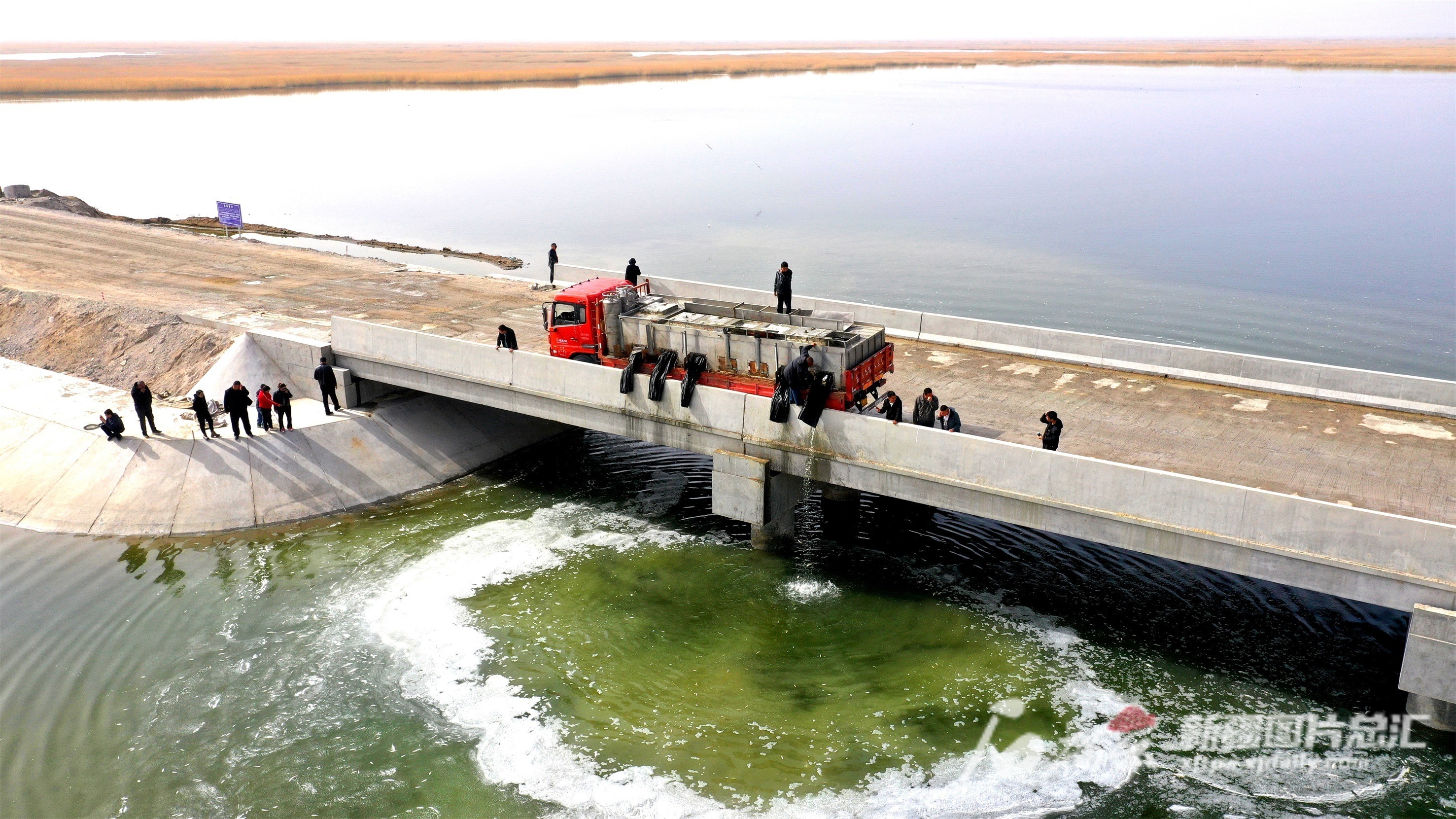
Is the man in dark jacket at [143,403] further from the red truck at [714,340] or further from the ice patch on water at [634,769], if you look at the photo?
the red truck at [714,340]

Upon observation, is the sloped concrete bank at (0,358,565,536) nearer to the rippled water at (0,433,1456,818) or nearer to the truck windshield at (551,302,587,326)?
the rippled water at (0,433,1456,818)

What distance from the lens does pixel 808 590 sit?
2081cm

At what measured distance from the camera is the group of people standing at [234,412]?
23625mm

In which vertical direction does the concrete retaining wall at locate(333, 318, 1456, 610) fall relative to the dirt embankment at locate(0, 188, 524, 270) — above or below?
below

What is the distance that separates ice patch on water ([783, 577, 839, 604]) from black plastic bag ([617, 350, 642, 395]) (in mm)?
5395

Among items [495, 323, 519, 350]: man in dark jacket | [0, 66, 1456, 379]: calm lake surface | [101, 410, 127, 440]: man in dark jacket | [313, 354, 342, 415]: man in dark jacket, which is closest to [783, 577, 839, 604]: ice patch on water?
[495, 323, 519, 350]: man in dark jacket

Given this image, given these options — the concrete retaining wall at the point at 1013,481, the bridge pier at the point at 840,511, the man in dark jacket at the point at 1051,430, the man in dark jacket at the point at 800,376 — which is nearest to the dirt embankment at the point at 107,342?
the concrete retaining wall at the point at 1013,481

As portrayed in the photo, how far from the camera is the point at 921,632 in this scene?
19.2 m

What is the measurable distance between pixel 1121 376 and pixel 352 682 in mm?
18186

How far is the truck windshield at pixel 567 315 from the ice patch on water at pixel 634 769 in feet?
22.2

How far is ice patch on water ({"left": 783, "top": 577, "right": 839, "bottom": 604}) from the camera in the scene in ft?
67.3

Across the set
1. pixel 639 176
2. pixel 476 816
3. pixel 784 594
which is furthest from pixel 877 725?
pixel 639 176

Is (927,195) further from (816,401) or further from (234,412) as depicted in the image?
(234,412)

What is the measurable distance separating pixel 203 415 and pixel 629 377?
10517mm
